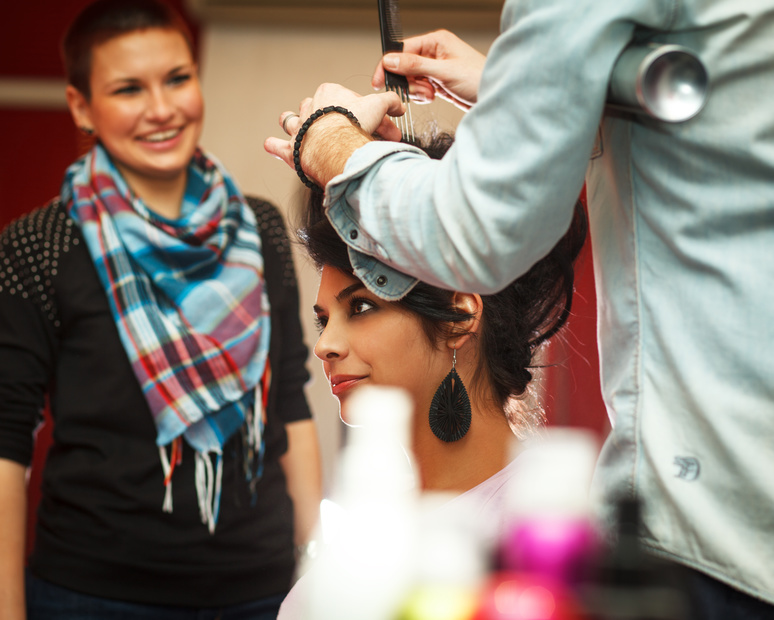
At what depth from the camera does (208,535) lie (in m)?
1.80

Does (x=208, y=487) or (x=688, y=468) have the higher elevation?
(x=688, y=468)

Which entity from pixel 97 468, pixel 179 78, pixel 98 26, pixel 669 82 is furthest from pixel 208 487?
pixel 669 82

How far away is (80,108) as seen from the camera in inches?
79.6

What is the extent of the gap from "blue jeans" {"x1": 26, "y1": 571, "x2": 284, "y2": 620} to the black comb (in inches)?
46.4

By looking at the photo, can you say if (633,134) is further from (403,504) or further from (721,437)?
(403,504)

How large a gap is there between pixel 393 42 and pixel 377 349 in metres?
0.43

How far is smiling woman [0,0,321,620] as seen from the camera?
1754mm

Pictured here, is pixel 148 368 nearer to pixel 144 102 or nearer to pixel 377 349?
pixel 144 102

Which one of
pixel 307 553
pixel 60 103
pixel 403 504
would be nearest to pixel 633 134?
pixel 403 504

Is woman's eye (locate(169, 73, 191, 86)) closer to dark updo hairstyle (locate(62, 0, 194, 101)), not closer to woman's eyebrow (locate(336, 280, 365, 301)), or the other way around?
dark updo hairstyle (locate(62, 0, 194, 101))

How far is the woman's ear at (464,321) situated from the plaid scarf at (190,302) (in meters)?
0.87

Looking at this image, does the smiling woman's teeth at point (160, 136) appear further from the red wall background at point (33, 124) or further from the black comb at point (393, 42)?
the red wall background at point (33, 124)

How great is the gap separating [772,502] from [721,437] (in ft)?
0.20

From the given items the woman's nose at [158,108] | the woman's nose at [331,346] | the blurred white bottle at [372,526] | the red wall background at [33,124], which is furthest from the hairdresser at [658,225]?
the red wall background at [33,124]
